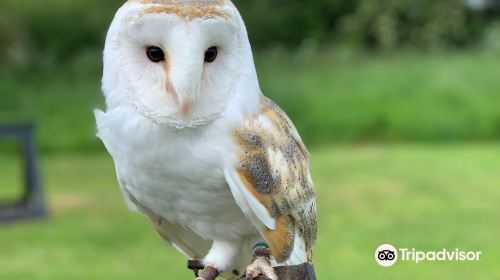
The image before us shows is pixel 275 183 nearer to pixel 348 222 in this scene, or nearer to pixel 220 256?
pixel 220 256

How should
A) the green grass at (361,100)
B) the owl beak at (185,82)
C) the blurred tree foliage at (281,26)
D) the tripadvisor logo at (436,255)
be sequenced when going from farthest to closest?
the blurred tree foliage at (281,26) → the green grass at (361,100) → the tripadvisor logo at (436,255) → the owl beak at (185,82)

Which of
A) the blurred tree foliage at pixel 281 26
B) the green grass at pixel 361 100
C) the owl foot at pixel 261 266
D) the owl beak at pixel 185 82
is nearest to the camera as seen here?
the owl beak at pixel 185 82

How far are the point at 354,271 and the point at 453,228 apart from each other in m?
0.67

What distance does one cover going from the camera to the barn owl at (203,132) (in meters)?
0.95

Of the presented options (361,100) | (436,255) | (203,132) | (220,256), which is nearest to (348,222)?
(436,255)

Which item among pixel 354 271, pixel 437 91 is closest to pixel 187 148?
pixel 354 271

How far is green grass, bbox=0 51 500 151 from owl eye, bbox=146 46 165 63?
448cm

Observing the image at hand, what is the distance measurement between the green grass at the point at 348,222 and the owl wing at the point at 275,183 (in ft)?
6.30

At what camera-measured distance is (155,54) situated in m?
0.97

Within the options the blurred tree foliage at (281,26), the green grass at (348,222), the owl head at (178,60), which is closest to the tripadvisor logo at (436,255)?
the green grass at (348,222)

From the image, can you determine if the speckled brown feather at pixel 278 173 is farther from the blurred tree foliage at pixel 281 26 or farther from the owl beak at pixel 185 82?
the blurred tree foliage at pixel 281 26

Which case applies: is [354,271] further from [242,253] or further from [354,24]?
[354,24]

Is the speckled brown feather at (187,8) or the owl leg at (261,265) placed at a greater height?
the speckled brown feather at (187,8)

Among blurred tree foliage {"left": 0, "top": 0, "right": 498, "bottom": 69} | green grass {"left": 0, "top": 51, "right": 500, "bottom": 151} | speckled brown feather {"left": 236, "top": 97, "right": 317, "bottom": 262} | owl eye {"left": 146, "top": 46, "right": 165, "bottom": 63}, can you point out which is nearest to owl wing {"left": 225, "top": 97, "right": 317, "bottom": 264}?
speckled brown feather {"left": 236, "top": 97, "right": 317, "bottom": 262}
